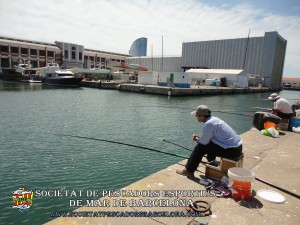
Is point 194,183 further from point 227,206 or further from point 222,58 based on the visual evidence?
point 222,58

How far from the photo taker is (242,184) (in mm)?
4410

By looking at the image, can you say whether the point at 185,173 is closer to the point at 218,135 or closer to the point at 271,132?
the point at 218,135

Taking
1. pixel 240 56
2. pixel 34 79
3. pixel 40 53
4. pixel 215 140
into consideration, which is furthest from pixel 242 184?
pixel 40 53

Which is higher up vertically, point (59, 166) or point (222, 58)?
point (222, 58)

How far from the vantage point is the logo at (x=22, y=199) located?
5.65 m

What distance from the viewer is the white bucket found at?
4391 millimetres

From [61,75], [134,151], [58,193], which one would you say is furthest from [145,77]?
[58,193]

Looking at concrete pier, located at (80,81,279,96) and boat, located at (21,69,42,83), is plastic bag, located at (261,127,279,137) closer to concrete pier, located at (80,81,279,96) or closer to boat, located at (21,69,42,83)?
concrete pier, located at (80,81,279,96)

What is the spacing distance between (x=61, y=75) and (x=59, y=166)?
165 ft

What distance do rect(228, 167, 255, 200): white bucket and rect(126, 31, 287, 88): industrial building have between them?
257 feet

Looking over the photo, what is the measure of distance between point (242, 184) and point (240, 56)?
8153 cm

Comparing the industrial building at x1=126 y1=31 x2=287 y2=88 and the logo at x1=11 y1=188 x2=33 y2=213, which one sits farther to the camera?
the industrial building at x1=126 y1=31 x2=287 y2=88

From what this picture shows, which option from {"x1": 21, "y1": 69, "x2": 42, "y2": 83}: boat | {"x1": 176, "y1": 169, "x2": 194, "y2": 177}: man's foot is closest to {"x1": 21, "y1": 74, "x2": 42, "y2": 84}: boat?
{"x1": 21, "y1": 69, "x2": 42, "y2": 83}: boat

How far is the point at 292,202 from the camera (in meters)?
4.50
